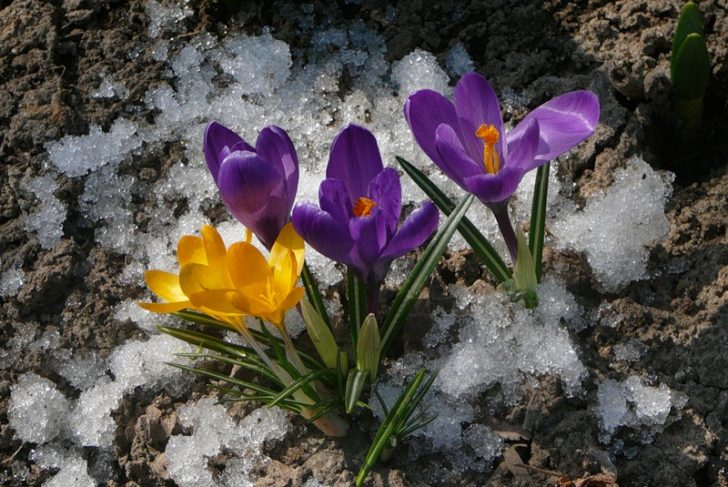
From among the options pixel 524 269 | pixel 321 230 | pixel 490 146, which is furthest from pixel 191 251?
pixel 524 269

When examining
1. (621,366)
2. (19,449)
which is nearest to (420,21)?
(621,366)

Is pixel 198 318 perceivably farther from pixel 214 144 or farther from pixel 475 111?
pixel 475 111

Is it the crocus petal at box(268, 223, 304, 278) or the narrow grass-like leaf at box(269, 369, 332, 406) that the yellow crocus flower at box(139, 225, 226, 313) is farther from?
the narrow grass-like leaf at box(269, 369, 332, 406)

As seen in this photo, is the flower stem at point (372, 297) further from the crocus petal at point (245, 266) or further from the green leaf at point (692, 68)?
the green leaf at point (692, 68)

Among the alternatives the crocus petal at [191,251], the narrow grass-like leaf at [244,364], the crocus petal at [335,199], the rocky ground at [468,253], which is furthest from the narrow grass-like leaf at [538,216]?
the crocus petal at [191,251]

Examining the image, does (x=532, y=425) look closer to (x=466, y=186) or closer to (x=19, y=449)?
(x=466, y=186)

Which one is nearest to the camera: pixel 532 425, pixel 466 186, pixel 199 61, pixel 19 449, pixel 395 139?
pixel 466 186
